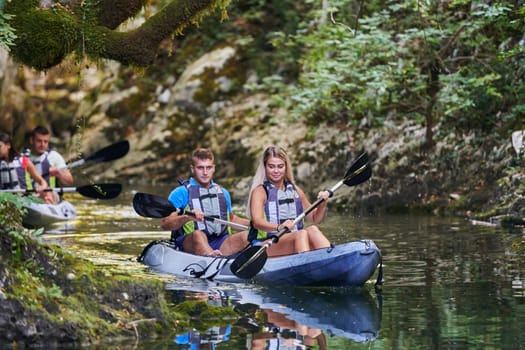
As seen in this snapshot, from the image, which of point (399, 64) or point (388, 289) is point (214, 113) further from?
point (388, 289)

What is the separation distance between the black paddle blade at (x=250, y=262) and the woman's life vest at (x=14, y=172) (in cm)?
551

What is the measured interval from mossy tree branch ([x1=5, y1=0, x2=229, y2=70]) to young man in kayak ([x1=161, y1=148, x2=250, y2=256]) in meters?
1.11

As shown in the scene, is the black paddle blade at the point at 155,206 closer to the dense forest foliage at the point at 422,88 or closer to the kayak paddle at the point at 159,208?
the kayak paddle at the point at 159,208

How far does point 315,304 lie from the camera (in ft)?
22.0

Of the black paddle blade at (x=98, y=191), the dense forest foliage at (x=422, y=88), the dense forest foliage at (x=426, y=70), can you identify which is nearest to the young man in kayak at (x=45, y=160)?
the dense forest foliage at (x=422, y=88)

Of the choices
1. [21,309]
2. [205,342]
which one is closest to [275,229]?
[205,342]

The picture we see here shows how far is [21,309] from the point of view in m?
4.68

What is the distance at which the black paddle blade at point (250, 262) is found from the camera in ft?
24.1

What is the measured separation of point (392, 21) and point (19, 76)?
1478cm

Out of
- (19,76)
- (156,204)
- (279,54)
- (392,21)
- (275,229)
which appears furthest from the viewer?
(19,76)

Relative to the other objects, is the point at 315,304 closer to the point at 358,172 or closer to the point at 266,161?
the point at 266,161

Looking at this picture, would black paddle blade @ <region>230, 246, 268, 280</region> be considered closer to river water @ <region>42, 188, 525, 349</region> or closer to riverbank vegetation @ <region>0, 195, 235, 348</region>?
river water @ <region>42, 188, 525, 349</region>

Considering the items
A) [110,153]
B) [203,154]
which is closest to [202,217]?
[203,154]

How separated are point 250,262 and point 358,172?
1.57m
